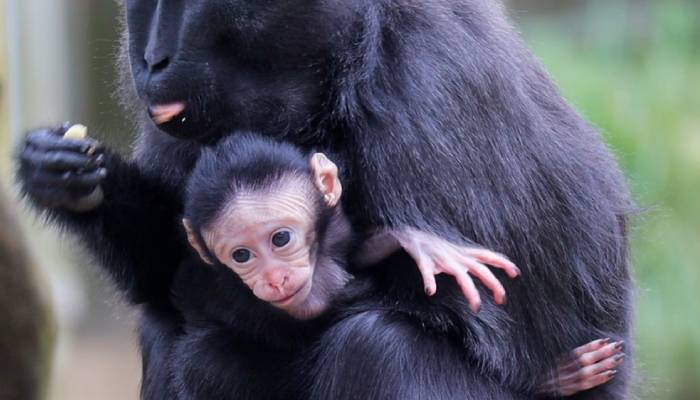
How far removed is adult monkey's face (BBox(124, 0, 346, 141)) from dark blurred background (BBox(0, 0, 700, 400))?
2.39 metres

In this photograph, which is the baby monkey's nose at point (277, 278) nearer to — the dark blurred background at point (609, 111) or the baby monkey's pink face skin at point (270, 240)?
the baby monkey's pink face skin at point (270, 240)

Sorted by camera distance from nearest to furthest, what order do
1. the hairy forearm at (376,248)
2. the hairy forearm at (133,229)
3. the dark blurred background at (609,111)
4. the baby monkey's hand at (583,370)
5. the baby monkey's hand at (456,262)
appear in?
1. the baby monkey's hand at (456,262)
2. the hairy forearm at (376,248)
3. the baby monkey's hand at (583,370)
4. the hairy forearm at (133,229)
5. the dark blurred background at (609,111)

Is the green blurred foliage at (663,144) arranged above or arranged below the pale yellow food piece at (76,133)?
below

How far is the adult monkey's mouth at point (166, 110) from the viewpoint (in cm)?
425

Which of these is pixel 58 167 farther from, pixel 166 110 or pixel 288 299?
pixel 288 299

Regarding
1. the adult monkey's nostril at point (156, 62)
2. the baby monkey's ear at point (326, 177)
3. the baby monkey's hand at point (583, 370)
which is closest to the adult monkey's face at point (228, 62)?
the adult monkey's nostril at point (156, 62)

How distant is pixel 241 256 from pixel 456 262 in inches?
28.0

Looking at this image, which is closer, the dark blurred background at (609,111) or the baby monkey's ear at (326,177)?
the baby monkey's ear at (326,177)

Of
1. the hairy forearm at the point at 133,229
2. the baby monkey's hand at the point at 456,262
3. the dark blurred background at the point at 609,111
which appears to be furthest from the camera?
the dark blurred background at the point at 609,111

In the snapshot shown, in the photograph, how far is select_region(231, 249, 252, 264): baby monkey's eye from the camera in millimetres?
4219

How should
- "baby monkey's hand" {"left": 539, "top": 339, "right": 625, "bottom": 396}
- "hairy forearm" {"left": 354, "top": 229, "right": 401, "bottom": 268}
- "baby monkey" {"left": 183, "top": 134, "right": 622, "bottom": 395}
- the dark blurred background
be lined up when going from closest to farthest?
"baby monkey" {"left": 183, "top": 134, "right": 622, "bottom": 395}
"hairy forearm" {"left": 354, "top": 229, "right": 401, "bottom": 268}
"baby monkey's hand" {"left": 539, "top": 339, "right": 625, "bottom": 396}
the dark blurred background

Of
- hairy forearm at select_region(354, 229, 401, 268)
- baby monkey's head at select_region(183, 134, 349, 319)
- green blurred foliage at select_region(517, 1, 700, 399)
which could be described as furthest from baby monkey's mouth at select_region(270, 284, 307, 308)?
green blurred foliage at select_region(517, 1, 700, 399)

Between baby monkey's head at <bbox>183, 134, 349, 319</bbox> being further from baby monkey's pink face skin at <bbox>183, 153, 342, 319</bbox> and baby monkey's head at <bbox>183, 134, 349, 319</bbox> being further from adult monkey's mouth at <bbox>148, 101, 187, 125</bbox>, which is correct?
adult monkey's mouth at <bbox>148, 101, 187, 125</bbox>

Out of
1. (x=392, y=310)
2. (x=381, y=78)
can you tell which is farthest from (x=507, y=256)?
(x=381, y=78)
